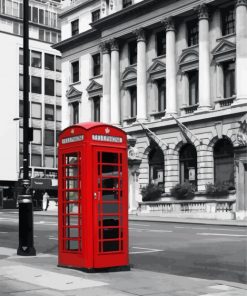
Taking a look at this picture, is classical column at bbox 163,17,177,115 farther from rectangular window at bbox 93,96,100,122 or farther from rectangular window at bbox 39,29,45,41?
rectangular window at bbox 39,29,45,41

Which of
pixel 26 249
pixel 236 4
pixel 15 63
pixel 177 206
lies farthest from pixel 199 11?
pixel 15 63

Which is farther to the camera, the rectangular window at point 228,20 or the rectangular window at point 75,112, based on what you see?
the rectangular window at point 75,112

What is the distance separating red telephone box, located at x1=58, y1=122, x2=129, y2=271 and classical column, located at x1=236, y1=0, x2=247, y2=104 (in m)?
27.1

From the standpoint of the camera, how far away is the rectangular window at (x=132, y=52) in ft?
155

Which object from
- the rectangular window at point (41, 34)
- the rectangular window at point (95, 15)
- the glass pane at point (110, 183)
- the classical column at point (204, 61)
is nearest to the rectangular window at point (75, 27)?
the rectangular window at point (95, 15)

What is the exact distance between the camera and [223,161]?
126ft

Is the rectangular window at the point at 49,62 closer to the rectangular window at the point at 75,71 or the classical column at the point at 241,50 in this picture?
the rectangular window at the point at 75,71

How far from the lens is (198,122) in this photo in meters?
39.7

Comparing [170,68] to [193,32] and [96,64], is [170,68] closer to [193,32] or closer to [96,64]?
[193,32]

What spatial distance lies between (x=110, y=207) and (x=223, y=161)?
28.8 metres

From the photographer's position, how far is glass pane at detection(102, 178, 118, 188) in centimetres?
1026

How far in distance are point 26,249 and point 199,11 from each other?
30039mm

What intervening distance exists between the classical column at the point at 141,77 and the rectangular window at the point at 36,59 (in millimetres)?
34070

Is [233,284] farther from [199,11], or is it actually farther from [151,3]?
[151,3]
